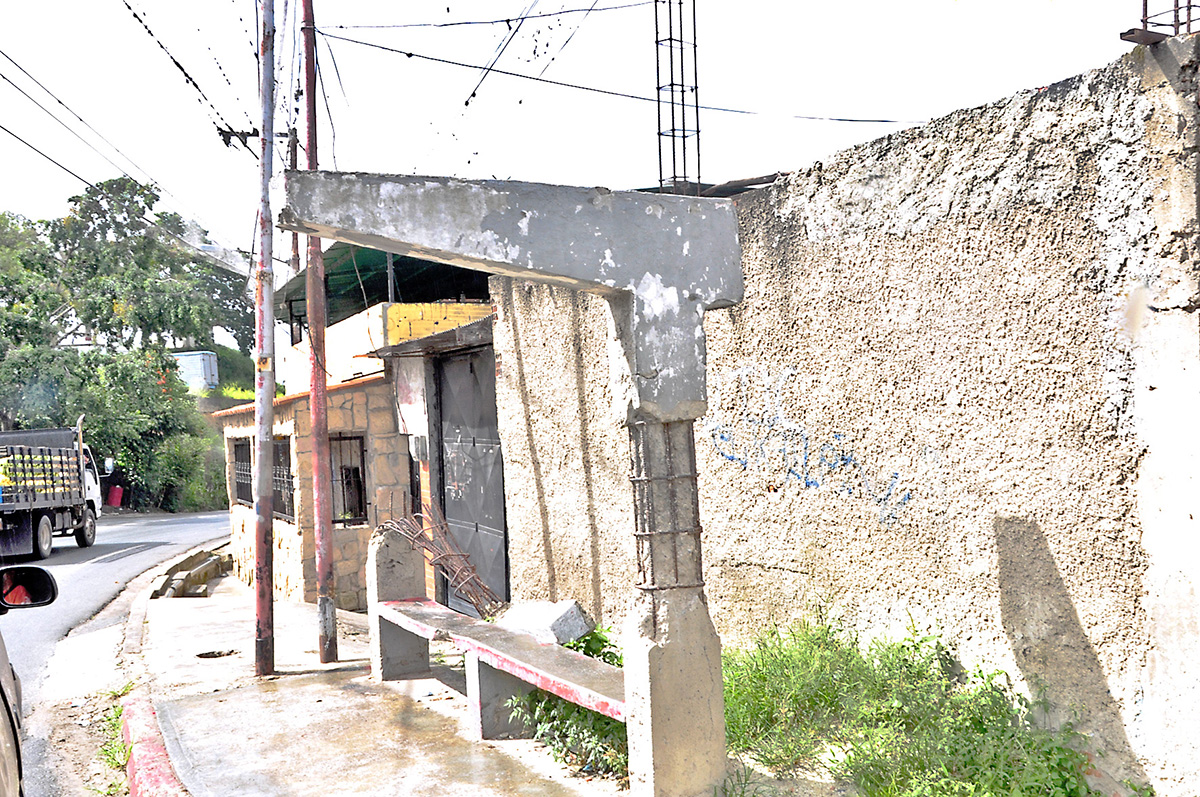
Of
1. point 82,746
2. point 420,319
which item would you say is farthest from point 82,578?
point 82,746

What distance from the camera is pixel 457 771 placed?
16.9ft

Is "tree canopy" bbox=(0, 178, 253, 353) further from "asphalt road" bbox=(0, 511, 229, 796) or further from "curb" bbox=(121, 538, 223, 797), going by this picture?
"curb" bbox=(121, 538, 223, 797)

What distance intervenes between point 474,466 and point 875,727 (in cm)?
566

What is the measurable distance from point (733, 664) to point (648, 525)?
4.11ft

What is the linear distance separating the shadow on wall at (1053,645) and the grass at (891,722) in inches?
4.2

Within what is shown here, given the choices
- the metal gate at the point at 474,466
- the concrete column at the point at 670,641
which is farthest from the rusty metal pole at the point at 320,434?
the concrete column at the point at 670,641

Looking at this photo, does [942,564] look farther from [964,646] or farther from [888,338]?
[888,338]

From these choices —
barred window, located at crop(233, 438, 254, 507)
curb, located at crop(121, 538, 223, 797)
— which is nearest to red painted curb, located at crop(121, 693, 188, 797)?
curb, located at crop(121, 538, 223, 797)

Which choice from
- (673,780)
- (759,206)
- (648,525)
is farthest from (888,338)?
(673,780)

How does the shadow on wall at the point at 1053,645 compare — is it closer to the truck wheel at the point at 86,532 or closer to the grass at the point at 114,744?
the grass at the point at 114,744

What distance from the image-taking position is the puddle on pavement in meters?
4.96

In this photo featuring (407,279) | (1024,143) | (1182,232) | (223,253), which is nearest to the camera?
(1182,232)

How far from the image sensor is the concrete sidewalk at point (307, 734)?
501 centimetres

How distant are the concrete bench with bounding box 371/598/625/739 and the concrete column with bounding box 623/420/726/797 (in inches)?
13.3
